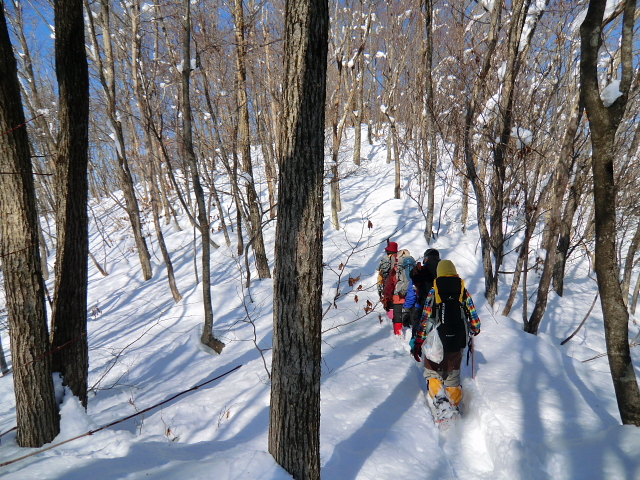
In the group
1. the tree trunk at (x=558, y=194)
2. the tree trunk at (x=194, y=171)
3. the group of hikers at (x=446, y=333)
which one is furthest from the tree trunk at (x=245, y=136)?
the tree trunk at (x=558, y=194)

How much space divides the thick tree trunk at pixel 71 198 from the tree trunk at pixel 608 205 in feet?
16.0

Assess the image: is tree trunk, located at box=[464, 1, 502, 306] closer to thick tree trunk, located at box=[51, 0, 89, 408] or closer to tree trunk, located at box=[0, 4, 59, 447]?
thick tree trunk, located at box=[51, 0, 89, 408]

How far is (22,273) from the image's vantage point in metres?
3.06

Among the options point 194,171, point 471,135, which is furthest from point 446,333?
point 194,171

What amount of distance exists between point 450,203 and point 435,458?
13690 mm

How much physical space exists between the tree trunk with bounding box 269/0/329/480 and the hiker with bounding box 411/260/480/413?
2109 mm

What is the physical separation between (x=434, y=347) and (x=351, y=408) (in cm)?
126

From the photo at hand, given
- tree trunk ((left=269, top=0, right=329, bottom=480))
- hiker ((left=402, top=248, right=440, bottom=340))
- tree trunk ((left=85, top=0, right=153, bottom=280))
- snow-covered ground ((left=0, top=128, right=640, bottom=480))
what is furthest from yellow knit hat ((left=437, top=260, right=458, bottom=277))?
tree trunk ((left=85, top=0, right=153, bottom=280))

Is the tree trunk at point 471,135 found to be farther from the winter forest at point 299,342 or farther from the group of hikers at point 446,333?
the group of hikers at point 446,333

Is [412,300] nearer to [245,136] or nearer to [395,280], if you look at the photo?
[395,280]

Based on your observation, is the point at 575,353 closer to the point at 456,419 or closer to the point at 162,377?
the point at 456,419

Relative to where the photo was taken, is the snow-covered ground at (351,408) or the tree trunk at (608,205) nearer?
the snow-covered ground at (351,408)

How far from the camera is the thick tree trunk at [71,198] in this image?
3375 mm

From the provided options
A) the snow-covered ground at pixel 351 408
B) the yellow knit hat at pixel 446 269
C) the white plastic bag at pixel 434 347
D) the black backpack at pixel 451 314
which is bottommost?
the snow-covered ground at pixel 351 408
